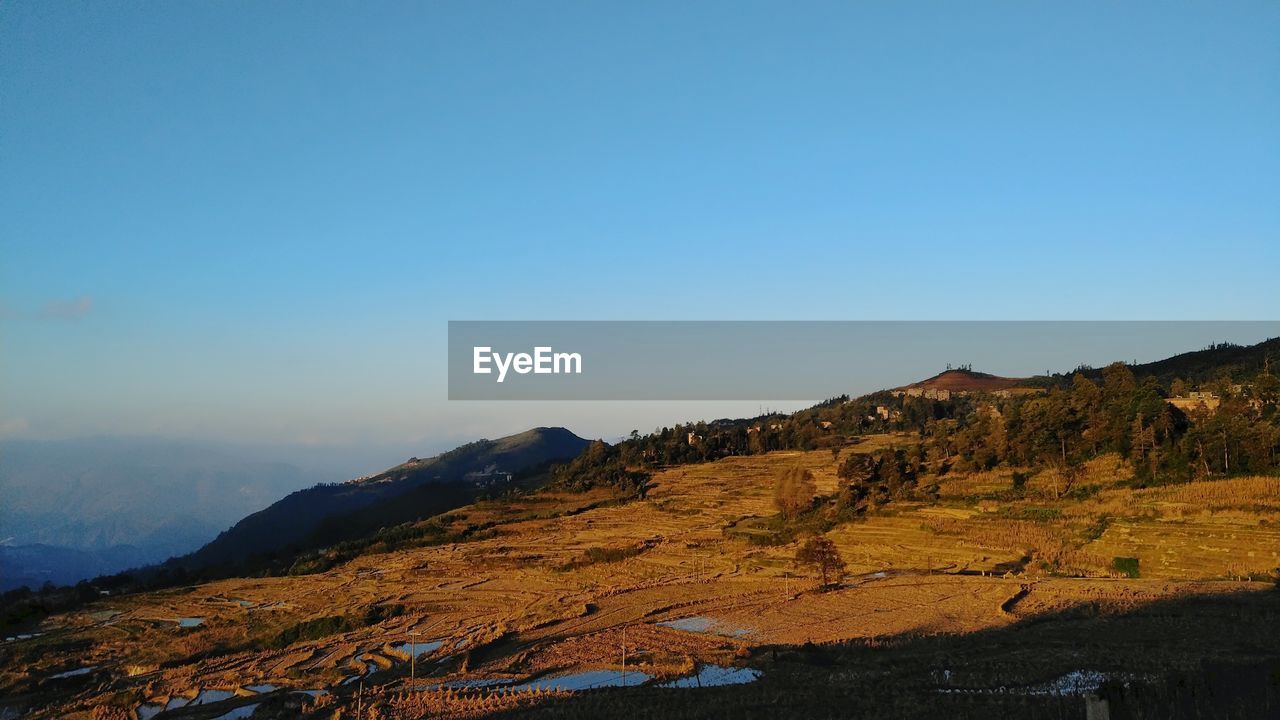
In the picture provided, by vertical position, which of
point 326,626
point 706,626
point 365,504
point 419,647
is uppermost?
point 706,626

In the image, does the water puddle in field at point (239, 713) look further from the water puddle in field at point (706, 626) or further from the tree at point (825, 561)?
the tree at point (825, 561)

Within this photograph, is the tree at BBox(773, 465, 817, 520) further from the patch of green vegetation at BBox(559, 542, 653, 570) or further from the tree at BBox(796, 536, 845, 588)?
the tree at BBox(796, 536, 845, 588)

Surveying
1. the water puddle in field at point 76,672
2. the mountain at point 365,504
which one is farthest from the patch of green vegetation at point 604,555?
the mountain at point 365,504

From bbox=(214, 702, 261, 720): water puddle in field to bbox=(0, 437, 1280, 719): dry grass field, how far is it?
0.28 meters

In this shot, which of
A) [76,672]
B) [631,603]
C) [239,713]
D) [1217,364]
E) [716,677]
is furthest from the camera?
[1217,364]

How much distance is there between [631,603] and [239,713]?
17022mm

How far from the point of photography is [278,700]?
22.3 metres

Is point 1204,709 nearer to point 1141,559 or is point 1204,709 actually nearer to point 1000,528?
point 1141,559

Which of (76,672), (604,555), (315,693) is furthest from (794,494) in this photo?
(76,672)

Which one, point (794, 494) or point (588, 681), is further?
point (794, 494)

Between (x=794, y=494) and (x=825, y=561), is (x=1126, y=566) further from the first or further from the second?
(x=794, y=494)

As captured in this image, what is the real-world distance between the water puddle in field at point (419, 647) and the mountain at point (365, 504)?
154 feet

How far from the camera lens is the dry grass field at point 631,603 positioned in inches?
930

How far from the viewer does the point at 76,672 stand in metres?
30.5
